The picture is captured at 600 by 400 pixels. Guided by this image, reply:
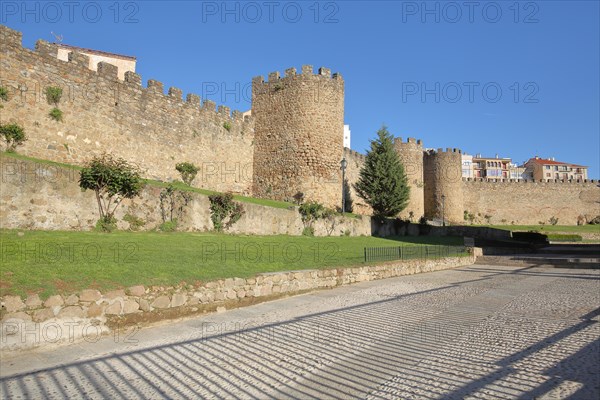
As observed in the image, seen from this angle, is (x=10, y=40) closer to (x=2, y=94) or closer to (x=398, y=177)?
(x=2, y=94)

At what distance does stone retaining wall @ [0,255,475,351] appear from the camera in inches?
203

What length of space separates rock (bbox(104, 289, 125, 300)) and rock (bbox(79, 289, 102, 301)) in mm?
111

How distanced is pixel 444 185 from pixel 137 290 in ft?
136

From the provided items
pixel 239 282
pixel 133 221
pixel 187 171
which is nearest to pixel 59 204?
pixel 133 221

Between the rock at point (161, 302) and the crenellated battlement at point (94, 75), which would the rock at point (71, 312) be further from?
the crenellated battlement at point (94, 75)

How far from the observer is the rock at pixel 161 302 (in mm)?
6700

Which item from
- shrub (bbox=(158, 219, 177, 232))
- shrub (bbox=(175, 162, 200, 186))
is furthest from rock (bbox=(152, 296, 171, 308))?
shrub (bbox=(175, 162, 200, 186))

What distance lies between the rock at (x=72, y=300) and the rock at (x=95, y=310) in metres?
0.21

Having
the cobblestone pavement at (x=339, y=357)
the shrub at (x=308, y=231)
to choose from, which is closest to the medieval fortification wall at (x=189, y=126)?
the shrub at (x=308, y=231)

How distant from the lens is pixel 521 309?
7.93 meters

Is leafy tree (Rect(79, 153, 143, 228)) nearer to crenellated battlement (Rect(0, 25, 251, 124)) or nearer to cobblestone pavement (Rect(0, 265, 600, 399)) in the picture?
cobblestone pavement (Rect(0, 265, 600, 399))

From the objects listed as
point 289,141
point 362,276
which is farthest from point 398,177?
point 362,276

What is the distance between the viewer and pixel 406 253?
50.7 ft

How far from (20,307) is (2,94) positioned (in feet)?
34.6
